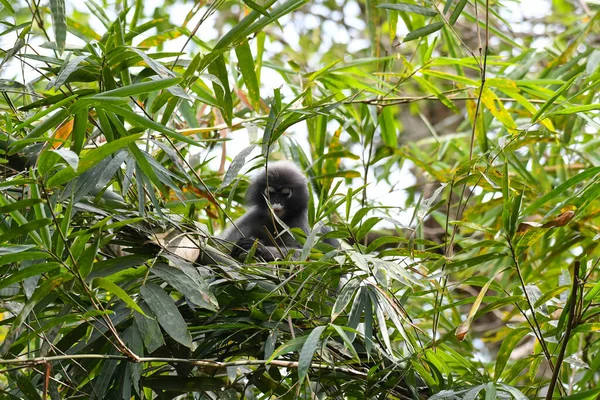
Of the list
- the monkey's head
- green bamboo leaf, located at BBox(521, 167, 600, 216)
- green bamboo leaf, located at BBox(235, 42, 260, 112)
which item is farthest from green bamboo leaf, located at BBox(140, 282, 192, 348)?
the monkey's head

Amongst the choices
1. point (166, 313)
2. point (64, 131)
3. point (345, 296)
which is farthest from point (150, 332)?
point (64, 131)

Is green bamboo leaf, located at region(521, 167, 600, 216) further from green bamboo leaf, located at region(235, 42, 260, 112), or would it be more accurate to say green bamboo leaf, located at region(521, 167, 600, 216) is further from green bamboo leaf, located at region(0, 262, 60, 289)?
green bamboo leaf, located at region(0, 262, 60, 289)

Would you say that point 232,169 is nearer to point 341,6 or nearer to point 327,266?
point 327,266

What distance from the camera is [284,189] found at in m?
3.01

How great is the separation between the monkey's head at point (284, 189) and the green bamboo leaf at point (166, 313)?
1.38 metres

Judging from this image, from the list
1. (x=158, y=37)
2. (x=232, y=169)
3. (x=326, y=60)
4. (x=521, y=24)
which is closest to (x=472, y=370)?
(x=232, y=169)

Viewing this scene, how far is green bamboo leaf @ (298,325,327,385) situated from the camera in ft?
4.58

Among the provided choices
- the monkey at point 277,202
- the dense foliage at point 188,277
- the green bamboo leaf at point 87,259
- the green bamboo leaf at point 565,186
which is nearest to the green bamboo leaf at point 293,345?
the dense foliage at point 188,277

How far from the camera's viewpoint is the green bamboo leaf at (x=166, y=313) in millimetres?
1526

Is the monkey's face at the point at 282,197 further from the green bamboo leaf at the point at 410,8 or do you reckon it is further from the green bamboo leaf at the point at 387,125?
the green bamboo leaf at the point at 410,8

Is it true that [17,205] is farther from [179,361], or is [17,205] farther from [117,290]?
[179,361]

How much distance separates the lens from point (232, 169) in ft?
6.26

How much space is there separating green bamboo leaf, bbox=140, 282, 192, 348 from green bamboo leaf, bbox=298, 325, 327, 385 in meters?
0.24

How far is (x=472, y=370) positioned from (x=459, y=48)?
183 cm
